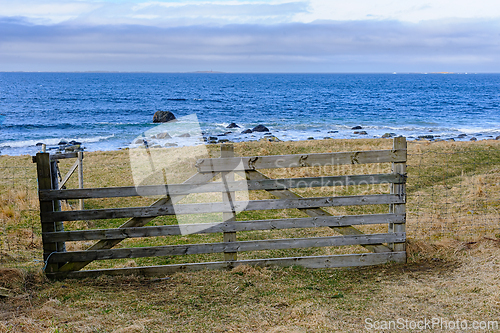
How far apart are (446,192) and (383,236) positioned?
6011 millimetres

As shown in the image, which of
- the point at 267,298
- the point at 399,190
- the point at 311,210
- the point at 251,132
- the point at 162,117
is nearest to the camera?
the point at 267,298

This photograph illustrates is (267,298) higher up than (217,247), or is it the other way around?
(217,247)

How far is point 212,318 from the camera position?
17.2 ft

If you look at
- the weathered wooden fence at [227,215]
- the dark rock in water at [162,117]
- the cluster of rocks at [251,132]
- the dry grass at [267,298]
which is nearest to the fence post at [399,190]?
the weathered wooden fence at [227,215]

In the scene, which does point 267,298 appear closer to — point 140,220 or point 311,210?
point 311,210

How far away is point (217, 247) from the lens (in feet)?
22.2

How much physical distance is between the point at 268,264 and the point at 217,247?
907 mm

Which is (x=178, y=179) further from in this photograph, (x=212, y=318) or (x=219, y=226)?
(x=212, y=318)

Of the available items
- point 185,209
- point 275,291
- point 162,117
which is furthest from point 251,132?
point 275,291

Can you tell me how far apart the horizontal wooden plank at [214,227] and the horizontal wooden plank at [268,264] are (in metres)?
0.57

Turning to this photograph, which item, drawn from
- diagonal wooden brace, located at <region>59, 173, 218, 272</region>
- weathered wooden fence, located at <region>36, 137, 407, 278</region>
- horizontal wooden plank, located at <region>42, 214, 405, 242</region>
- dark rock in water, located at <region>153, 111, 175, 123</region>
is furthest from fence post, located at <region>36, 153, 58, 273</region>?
dark rock in water, located at <region>153, 111, 175, 123</region>

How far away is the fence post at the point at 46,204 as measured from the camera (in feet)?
21.3

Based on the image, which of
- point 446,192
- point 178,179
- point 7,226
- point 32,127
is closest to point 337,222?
point 446,192

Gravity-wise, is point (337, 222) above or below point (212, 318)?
above
